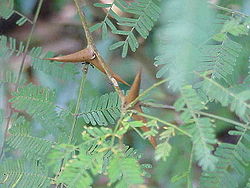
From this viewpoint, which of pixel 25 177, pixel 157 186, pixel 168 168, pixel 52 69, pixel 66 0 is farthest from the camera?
pixel 66 0

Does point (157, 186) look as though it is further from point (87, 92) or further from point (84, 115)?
point (84, 115)

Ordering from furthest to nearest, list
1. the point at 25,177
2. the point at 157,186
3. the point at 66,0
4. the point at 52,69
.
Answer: the point at 66,0, the point at 157,186, the point at 52,69, the point at 25,177

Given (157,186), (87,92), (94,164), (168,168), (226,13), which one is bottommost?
(157,186)

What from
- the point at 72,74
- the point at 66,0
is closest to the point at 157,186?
the point at 72,74

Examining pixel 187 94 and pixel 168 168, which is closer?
pixel 187 94

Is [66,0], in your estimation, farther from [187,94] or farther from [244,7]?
[187,94]

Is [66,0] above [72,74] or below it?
below
